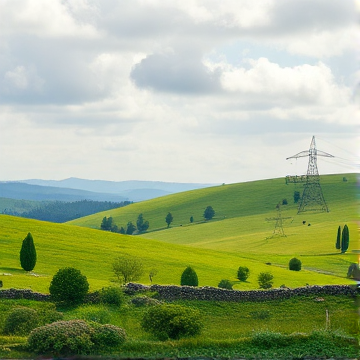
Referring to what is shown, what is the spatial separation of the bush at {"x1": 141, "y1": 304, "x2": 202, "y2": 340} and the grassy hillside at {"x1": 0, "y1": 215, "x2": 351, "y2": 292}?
1894 centimetres

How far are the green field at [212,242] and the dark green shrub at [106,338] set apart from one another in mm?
17598

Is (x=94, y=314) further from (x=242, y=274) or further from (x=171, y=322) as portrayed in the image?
(x=242, y=274)

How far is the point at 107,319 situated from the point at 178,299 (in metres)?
5.75

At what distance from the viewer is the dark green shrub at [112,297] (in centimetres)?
3362

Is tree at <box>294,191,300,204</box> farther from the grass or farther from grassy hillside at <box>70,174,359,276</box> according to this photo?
the grass

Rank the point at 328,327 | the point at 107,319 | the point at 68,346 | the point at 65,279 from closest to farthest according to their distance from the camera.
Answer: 1. the point at 68,346
2. the point at 328,327
3. the point at 107,319
4. the point at 65,279

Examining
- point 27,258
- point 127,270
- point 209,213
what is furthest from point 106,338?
point 209,213

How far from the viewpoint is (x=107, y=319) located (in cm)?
3061

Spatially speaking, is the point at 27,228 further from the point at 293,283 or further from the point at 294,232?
the point at 294,232

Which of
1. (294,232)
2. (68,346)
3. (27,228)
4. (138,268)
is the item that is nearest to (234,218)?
(294,232)

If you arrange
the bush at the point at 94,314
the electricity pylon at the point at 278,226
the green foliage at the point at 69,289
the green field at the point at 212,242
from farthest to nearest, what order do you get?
the electricity pylon at the point at 278,226 → the green field at the point at 212,242 → the green foliage at the point at 69,289 → the bush at the point at 94,314

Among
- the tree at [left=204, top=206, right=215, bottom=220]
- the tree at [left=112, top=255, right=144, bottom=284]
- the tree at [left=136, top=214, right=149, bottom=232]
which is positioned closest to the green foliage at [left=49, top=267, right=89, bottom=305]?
the tree at [left=112, top=255, right=144, bottom=284]

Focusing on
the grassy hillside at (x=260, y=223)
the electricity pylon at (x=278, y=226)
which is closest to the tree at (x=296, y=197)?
the grassy hillside at (x=260, y=223)

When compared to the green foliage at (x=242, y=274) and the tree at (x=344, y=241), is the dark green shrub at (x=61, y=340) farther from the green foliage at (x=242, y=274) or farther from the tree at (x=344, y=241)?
the tree at (x=344, y=241)
